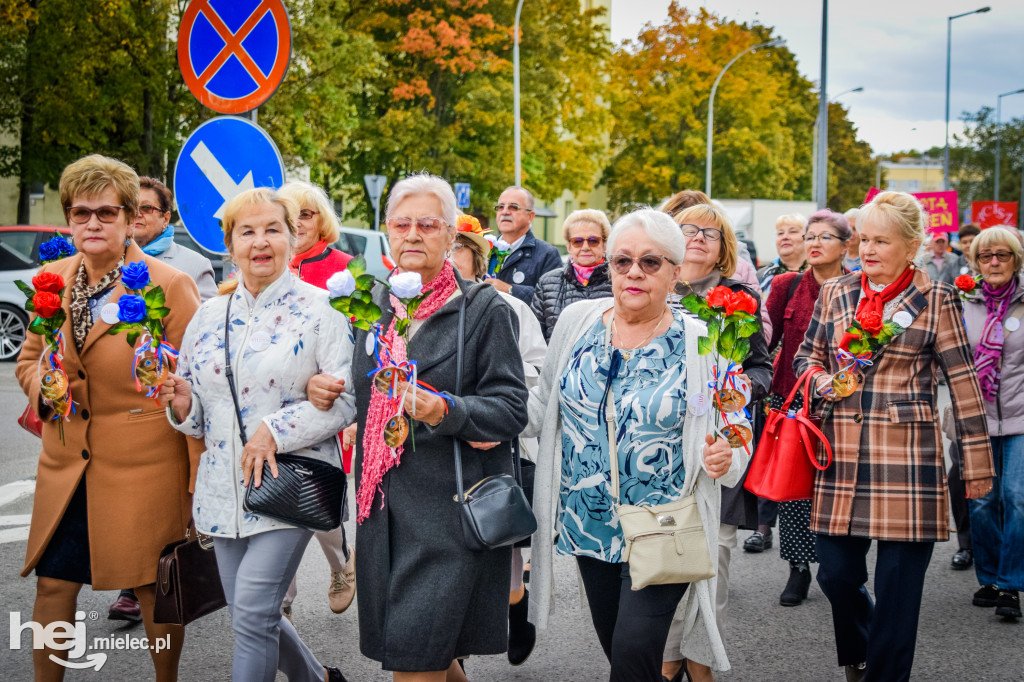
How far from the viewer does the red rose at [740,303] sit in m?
3.16

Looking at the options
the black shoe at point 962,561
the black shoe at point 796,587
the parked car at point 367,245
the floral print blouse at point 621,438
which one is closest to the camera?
the floral print blouse at point 621,438

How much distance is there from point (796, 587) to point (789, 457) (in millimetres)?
1923

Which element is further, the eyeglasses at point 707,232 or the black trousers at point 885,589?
the eyeglasses at point 707,232

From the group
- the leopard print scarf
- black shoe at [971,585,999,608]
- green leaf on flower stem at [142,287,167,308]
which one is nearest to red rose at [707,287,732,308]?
green leaf on flower stem at [142,287,167,308]

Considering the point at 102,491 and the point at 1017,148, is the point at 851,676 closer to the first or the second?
the point at 102,491

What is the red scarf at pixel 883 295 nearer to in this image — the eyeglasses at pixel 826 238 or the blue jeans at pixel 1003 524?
the blue jeans at pixel 1003 524

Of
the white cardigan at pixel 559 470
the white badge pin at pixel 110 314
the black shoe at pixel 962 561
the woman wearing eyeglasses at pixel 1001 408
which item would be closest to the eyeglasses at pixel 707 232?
the white cardigan at pixel 559 470

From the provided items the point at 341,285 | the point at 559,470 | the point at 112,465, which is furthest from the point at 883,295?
the point at 112,465

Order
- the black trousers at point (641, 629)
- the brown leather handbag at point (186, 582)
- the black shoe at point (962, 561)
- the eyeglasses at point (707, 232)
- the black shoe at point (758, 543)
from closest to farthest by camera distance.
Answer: the black trousers at point (641, 629), the brown leather handbag at point (186, 582), the eyeglasses at point (707, 232), the black shoe at point (962, 561), the black shoe at point (758, 543)

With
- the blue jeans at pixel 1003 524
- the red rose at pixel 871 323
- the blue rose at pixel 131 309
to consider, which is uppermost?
the blue rose at pixel 131 309

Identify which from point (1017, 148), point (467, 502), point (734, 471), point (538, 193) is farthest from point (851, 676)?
point (1017, 148)

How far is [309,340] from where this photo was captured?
3.58 m

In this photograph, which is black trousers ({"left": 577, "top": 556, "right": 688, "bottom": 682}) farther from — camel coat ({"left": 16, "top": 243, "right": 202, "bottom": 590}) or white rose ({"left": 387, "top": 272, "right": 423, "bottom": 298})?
camel coat ({"left": 16, "top": 243, "right": 202, "bottom": 590})

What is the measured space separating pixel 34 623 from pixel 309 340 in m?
1.53
